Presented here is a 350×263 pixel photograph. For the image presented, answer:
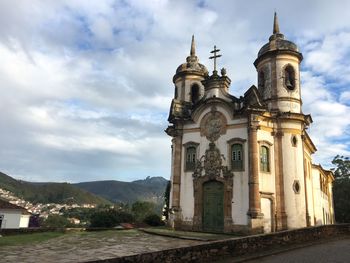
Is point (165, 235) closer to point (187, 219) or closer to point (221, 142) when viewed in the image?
point (187, 219)

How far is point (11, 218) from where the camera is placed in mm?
38750

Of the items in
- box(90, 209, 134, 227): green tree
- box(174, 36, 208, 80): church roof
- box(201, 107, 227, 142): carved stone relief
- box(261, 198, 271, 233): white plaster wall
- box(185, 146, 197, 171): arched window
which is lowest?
box(90, 209, 134, 227): green tree

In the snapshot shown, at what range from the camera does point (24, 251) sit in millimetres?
12188

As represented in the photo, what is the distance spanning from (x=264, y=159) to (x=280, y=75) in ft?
20.4

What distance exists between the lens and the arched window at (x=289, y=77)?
25.4 meters

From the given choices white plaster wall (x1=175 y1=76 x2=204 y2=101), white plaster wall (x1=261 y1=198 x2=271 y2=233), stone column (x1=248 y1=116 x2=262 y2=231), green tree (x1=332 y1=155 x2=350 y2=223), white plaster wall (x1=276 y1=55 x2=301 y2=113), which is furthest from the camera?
→ green tree (x1=332 y1=155 x2=350 y2=223)

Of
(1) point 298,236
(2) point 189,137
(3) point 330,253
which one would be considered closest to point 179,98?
(2) point 189,137

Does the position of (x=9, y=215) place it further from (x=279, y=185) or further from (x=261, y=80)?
(x=261, y=80)

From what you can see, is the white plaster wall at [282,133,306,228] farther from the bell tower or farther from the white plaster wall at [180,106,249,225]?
the white plaster wall at [180,106,249,225]

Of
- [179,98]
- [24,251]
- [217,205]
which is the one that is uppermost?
[179,98]

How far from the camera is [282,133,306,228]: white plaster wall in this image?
22.4 metres

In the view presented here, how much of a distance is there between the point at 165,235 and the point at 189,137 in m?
8.36

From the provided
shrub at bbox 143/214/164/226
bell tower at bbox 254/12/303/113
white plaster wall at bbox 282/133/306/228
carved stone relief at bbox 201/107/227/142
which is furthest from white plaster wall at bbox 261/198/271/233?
shrub at bbox 143/214/164/226

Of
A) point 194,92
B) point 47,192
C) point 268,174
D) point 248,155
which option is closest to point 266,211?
point 268,174
